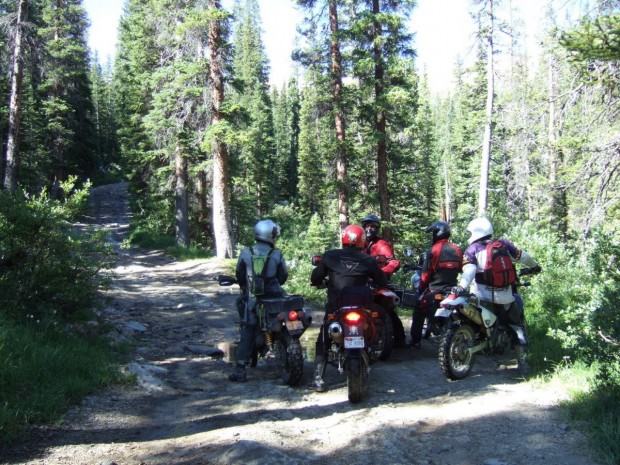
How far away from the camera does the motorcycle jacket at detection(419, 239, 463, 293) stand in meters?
7.60

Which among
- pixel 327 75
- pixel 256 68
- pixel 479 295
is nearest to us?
pixel 479 295

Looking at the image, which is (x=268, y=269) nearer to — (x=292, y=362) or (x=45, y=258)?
(x=292, y=362)

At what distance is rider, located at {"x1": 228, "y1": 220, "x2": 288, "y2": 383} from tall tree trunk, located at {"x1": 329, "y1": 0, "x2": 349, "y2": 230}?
12.2 m

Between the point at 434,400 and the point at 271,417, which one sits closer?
the point at 271,417

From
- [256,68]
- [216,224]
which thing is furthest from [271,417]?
[256,68]

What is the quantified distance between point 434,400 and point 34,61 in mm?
21061

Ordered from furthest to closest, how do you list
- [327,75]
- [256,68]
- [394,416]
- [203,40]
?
[256,68] < [327,75] < [203,40] < [394,416]

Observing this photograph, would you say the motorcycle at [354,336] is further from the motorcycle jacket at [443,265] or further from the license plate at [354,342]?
the motorcycle jacket at [443,265]

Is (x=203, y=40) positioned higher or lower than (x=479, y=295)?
higher

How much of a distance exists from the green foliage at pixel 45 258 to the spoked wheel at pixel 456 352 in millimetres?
5308

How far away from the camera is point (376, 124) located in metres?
18.3

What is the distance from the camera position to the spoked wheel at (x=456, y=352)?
6172 mm

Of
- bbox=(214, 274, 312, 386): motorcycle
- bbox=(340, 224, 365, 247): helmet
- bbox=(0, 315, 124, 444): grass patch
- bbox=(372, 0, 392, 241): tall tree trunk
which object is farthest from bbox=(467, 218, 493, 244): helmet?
bbox=(372, 0, 392, 241): tall tree trunk

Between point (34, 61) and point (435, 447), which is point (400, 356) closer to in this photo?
point (435, 447)
